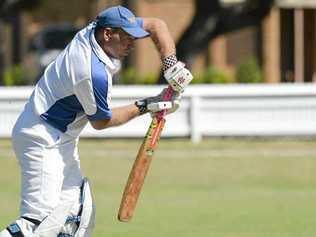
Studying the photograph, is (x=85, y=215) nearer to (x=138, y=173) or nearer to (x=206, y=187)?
(x=138, y=173)

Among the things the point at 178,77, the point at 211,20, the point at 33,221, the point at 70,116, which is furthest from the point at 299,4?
the point at 33,221

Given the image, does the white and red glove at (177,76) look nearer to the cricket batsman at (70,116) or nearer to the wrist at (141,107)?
the cricket batsman at (70,116)

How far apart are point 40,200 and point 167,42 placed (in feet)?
4.50

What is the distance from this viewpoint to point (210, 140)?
714 inches

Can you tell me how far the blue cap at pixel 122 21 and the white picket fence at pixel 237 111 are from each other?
35.0 ft

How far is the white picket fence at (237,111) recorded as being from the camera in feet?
58.5

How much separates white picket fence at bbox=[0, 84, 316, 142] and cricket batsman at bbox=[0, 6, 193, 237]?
10.4 metres

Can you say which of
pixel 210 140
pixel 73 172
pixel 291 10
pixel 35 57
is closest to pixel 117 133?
pixel 210 140

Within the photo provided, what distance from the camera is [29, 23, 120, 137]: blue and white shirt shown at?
7.01 meters

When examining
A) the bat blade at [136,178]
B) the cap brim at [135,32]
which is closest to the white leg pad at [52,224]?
the bat blade at [136,178]

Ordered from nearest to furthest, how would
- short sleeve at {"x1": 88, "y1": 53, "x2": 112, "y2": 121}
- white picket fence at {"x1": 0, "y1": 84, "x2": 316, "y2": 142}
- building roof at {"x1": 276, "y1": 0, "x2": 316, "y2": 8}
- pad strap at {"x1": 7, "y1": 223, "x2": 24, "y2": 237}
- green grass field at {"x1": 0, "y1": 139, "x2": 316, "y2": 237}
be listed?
short sleeve at {"x1": 88, "y1": 53, "x2": 112, "y2": 121}, pad strap at {"x1": 7, "y1": 223, "x2": 24, "y2": 237}, green grass field at {"x1": 0, "y1": 139, "x2": 316, "y2": 237}, white picket fence at {"x1": 0, "y1": 84, "x2": 316, "y2": 142}, building roof at {"x1": 276, "y1": 0, "x2": 316, "y2": 8}

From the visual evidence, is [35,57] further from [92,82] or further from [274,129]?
[92,82]

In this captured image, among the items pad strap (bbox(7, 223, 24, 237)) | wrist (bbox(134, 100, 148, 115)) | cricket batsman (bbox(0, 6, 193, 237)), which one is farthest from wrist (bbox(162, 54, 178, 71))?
pad strap (bbox(7, 223, 24, 237))

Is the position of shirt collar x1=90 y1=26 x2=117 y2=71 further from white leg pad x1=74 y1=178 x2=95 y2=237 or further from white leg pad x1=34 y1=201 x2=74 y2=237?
white leg pad x1=34 y1=201 x2=74 y2=237
